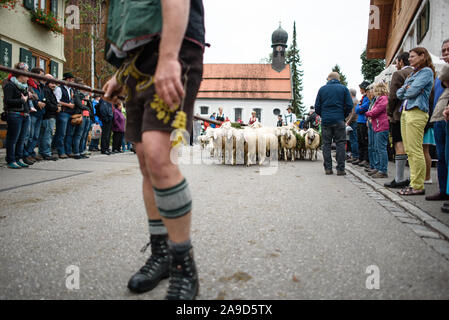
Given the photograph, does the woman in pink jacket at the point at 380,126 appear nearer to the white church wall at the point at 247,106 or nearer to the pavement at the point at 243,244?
the pavement at the point at 243,244

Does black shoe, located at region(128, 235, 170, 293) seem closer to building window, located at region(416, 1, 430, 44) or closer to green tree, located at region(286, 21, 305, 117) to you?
building window, located at region(416, 1, 430, 44)

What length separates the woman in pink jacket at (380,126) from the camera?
6.60 m

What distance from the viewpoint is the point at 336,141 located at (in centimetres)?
787

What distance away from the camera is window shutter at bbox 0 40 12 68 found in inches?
527

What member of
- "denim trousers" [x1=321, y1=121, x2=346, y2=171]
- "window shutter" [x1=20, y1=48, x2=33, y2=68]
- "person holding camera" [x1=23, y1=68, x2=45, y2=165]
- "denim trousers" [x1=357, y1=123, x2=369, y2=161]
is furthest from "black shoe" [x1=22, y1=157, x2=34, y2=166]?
"window shutter" [x1=20, y1=48, x2=33, y2=68]

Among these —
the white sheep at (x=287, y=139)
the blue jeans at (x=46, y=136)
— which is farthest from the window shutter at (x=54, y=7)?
the white sheep at (x=287, y=139)

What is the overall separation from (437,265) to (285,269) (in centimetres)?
102

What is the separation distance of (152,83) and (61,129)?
8501 mm

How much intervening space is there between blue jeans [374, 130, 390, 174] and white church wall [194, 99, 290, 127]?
47.5 m

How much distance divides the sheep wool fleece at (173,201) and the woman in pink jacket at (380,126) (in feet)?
19.2

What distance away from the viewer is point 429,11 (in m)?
11.7

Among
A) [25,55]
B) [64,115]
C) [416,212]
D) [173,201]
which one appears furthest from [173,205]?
[25,55]


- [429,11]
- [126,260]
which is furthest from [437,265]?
[429,11]
